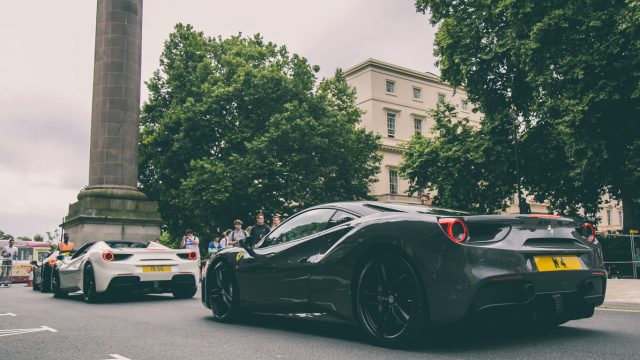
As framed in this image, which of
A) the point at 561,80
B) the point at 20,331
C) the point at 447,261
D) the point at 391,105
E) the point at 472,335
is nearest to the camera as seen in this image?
the point at 447,261

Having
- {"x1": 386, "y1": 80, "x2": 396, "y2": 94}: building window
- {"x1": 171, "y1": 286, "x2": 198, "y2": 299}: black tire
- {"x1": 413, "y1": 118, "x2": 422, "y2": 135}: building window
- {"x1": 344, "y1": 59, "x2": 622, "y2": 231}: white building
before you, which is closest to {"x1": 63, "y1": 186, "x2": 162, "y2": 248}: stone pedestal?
{"x1": 171, "y1": 286, "x2": 198, "y2": 299}: black tire

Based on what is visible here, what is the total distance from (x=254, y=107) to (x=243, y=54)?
12.1 ft

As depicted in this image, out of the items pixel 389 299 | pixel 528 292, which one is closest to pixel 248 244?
pixel 389 299

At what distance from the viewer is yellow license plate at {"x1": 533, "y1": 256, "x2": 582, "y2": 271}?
482 centimetres

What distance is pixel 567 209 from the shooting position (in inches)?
Result: 1008

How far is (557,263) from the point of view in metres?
4.96

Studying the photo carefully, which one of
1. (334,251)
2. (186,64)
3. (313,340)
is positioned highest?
(186,64)

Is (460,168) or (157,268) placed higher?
(460,168)

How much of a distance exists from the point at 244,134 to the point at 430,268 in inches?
1025

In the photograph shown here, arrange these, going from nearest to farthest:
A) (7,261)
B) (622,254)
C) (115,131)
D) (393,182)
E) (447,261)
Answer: (447,261), (622,254), (7,261), (115,131), (393,182)

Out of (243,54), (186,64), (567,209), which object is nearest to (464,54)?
(567,209)

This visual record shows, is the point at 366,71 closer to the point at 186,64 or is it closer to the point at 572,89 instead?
the point at 186,64

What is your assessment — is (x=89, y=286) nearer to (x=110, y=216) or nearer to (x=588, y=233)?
(x=588, y=233)

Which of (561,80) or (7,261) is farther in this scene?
(7,261)
